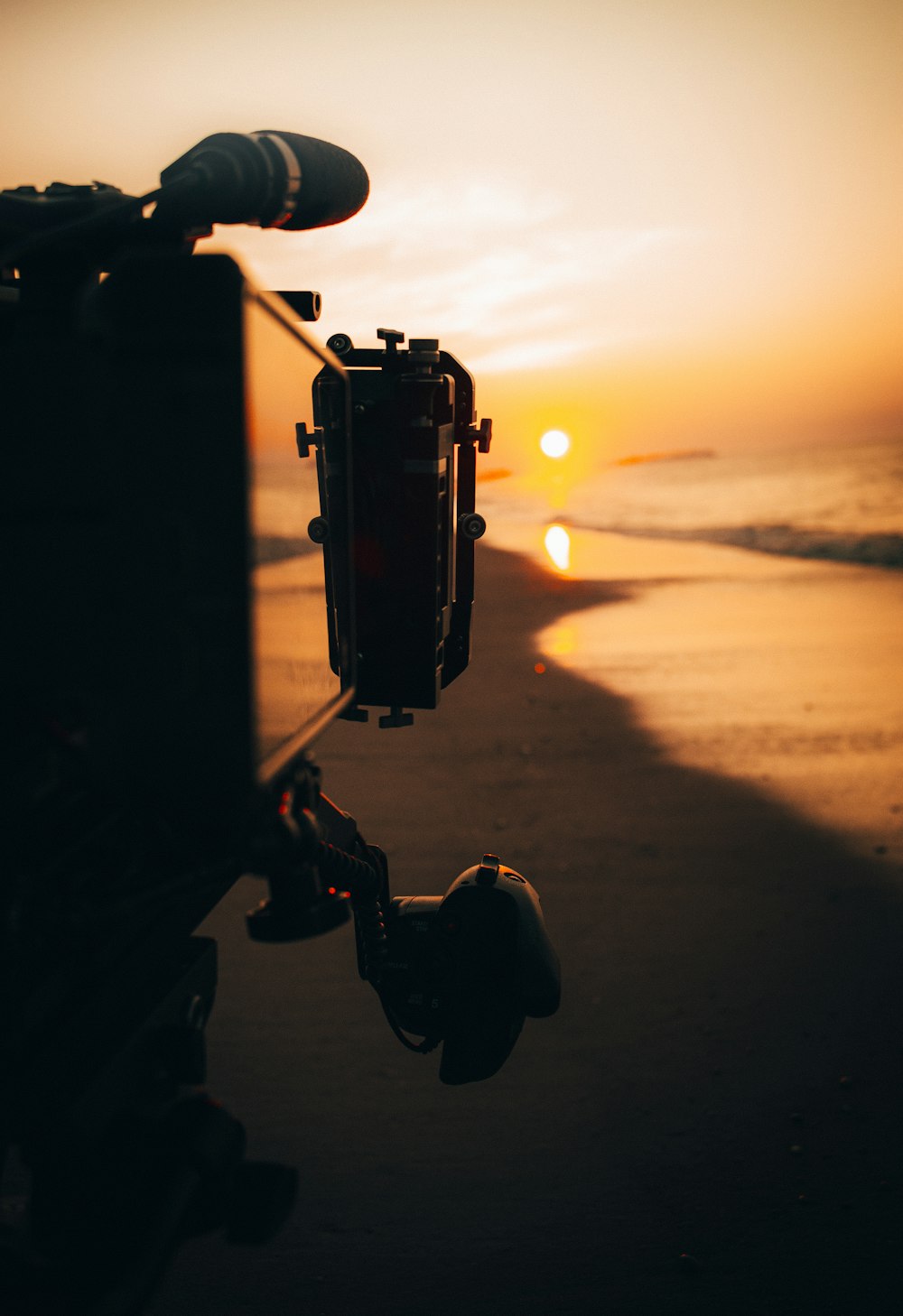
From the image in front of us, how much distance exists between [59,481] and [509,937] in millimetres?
1631

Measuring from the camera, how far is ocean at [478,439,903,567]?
32969 millimetres

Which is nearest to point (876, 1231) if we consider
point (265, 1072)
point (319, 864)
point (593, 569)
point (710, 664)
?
point (265, 1072)

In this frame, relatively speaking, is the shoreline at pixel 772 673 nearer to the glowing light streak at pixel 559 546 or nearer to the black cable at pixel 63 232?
the glowing light streak at pixel 559 546

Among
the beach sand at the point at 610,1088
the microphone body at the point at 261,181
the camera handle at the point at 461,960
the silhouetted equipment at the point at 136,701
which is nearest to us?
the silhouetted equipment at the point at 136,701

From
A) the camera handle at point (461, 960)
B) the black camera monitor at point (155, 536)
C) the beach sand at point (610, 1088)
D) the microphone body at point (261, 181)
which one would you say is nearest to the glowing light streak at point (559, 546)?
the beach sand at point (610, 1088)

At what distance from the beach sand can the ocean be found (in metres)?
21.4

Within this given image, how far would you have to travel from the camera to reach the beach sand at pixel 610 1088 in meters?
3.40

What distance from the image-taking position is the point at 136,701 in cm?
139

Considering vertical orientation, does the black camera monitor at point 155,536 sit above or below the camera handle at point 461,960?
above

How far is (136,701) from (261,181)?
2.97 ft

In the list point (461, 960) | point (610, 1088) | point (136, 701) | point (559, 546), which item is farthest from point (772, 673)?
point (559, 546)

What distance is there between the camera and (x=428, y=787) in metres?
7.86

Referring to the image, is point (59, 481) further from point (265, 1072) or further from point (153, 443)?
point (265, 1072)

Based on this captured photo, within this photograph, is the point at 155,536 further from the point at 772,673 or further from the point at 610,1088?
the point at 772,673
